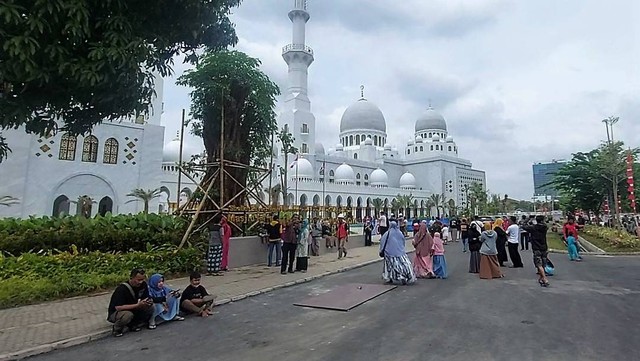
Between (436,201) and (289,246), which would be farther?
(436,201)

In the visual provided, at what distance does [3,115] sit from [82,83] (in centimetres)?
92

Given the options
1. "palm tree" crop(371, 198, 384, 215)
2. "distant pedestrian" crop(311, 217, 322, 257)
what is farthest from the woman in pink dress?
"palm tree" crop(371, 198, 384, 215)

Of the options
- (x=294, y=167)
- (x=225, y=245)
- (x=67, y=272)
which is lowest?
(x=67, y=272)

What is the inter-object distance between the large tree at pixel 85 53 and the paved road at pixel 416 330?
310 centimetres

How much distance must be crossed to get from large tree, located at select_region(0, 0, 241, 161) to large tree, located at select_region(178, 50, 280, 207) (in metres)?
9.25

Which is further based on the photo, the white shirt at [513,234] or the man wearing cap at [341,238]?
the man wearing cap at [341,238]

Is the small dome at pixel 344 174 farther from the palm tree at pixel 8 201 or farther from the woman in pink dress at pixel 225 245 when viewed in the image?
the woman in pink dress at pixel 225 245

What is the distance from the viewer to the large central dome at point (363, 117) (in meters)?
75.2

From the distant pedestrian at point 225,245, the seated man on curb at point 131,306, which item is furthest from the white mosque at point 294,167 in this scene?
→ the distant pedestrian at point 225,245

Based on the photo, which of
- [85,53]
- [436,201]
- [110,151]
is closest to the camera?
[85,53]

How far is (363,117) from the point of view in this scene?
247ft

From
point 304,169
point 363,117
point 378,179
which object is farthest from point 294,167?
point 363,117

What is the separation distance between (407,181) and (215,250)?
6696cm

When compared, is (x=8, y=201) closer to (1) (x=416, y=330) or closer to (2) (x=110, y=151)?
(2) (x=110, y=151)
